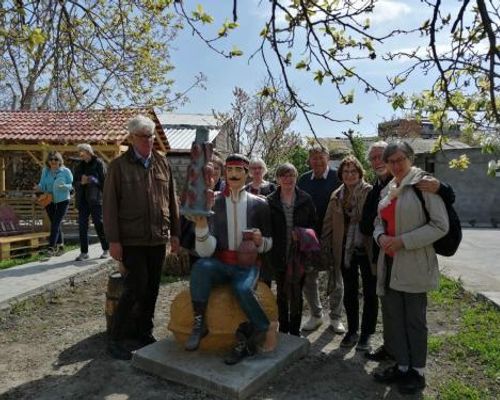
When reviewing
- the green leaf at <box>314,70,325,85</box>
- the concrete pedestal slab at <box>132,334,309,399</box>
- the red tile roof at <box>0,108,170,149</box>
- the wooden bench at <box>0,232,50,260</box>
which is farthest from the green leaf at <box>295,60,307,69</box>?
the red tile roof at <box>0,108,170,149</box>

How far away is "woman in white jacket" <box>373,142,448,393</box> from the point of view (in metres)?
3.29

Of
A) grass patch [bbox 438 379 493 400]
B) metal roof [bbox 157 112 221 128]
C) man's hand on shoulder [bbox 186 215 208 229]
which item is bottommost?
grass patch [bbox 438 379 493 400]

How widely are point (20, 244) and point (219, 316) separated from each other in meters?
6.49

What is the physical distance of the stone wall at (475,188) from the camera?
2016 centimetres

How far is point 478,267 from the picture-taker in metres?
→ 8.19

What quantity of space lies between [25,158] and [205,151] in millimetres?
16964

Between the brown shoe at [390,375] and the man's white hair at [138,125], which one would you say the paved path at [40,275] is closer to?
the man's white hair at [138,125]

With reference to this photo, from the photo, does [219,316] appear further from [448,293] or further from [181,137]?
[181,137]

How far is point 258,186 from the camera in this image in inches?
195

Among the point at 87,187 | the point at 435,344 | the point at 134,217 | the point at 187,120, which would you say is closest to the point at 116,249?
the point at 134,217

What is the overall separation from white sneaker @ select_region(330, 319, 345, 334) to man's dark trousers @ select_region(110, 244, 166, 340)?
6.08ft

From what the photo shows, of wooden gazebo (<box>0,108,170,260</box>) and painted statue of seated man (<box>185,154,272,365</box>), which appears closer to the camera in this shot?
painted statue of seated man (<box>185,154,272,365</box>)

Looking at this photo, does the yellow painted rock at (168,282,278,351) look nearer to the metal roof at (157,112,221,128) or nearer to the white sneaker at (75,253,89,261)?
the white sneaker at (75,253,89,261)

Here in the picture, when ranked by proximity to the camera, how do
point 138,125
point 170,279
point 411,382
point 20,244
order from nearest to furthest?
point 411,382, point 138,125, point 170,279, point 20,244
